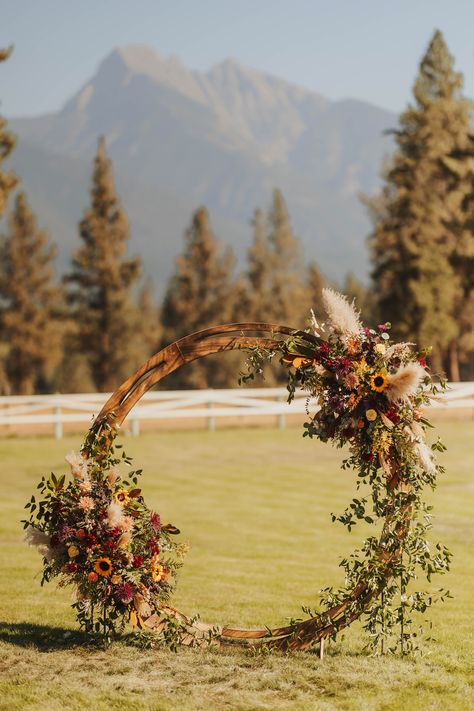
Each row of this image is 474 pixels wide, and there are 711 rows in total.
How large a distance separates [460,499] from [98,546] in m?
8.61

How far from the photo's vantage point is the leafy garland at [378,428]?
6219 mm

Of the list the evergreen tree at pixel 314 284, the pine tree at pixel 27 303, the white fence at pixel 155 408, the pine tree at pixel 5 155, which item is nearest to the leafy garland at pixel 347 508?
the white fence at pixel 155 408

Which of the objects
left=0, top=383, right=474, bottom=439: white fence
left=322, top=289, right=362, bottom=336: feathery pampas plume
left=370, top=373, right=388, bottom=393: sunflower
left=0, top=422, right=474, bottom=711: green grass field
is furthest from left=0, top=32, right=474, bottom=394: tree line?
left=370, top=373, right=388, bottom=393: sunflower

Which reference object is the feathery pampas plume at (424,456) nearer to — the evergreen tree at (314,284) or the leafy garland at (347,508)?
the leafy garland at (347,508)

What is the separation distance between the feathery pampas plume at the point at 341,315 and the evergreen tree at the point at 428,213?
3921cm

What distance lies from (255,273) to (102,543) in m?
57.5

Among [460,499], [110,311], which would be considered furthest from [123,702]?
[110,311]

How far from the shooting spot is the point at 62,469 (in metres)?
17.2

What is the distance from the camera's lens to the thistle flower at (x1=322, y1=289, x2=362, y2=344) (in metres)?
6.39

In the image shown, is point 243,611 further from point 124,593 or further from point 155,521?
point 124,593

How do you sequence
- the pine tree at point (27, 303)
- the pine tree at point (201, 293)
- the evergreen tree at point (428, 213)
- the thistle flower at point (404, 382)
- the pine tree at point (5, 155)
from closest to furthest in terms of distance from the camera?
the thistle flower at point (404, 382) → the pine tree at point (5, 155) → the evergreen tree at point (428, 213) → the pine tree at point (27, 303) → the pine tree at point (201, 293)

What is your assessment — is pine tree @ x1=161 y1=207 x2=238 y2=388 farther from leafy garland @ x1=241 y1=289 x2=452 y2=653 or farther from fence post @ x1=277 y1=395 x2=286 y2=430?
leafy garland @ x1=241 y1=289 x2=452 y2=653

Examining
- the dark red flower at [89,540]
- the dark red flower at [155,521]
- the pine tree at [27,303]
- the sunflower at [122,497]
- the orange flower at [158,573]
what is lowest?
the orange flower at [158,573]

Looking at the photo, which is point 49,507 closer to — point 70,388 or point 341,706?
point 341,706
